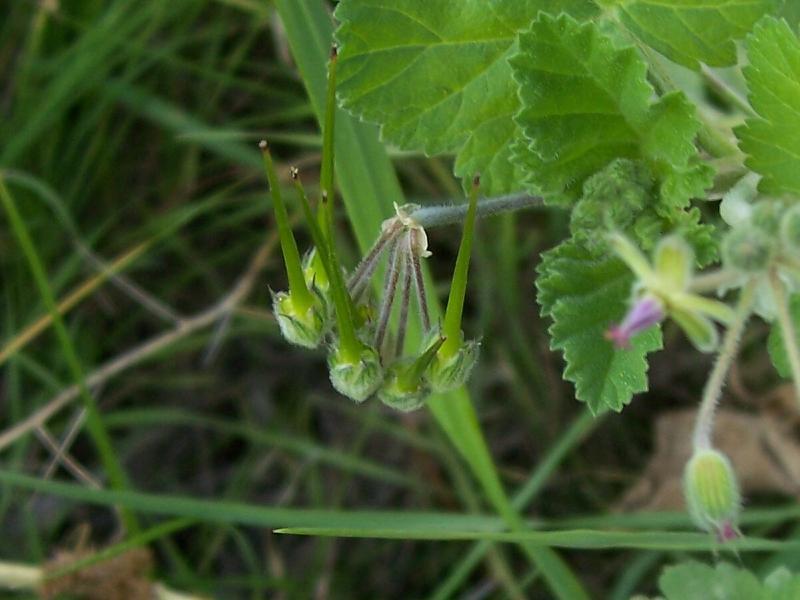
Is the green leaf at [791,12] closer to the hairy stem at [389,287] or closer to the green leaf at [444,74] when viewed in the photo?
the green leaf at [444,74]

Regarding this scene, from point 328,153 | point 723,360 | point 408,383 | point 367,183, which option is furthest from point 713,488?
point 367,183

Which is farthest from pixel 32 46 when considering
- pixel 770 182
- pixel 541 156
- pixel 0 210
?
pixel 770 182

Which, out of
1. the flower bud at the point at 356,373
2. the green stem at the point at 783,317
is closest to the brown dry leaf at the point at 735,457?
the flower bud at the point at 356,373

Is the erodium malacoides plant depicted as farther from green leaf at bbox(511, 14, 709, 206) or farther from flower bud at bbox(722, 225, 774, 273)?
flower bud at bbox(722, 225, 774, 273)

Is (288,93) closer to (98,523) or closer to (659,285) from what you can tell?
(98,523)

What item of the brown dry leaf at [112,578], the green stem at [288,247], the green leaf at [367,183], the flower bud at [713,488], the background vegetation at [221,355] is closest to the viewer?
the flower bud at [713,488]
